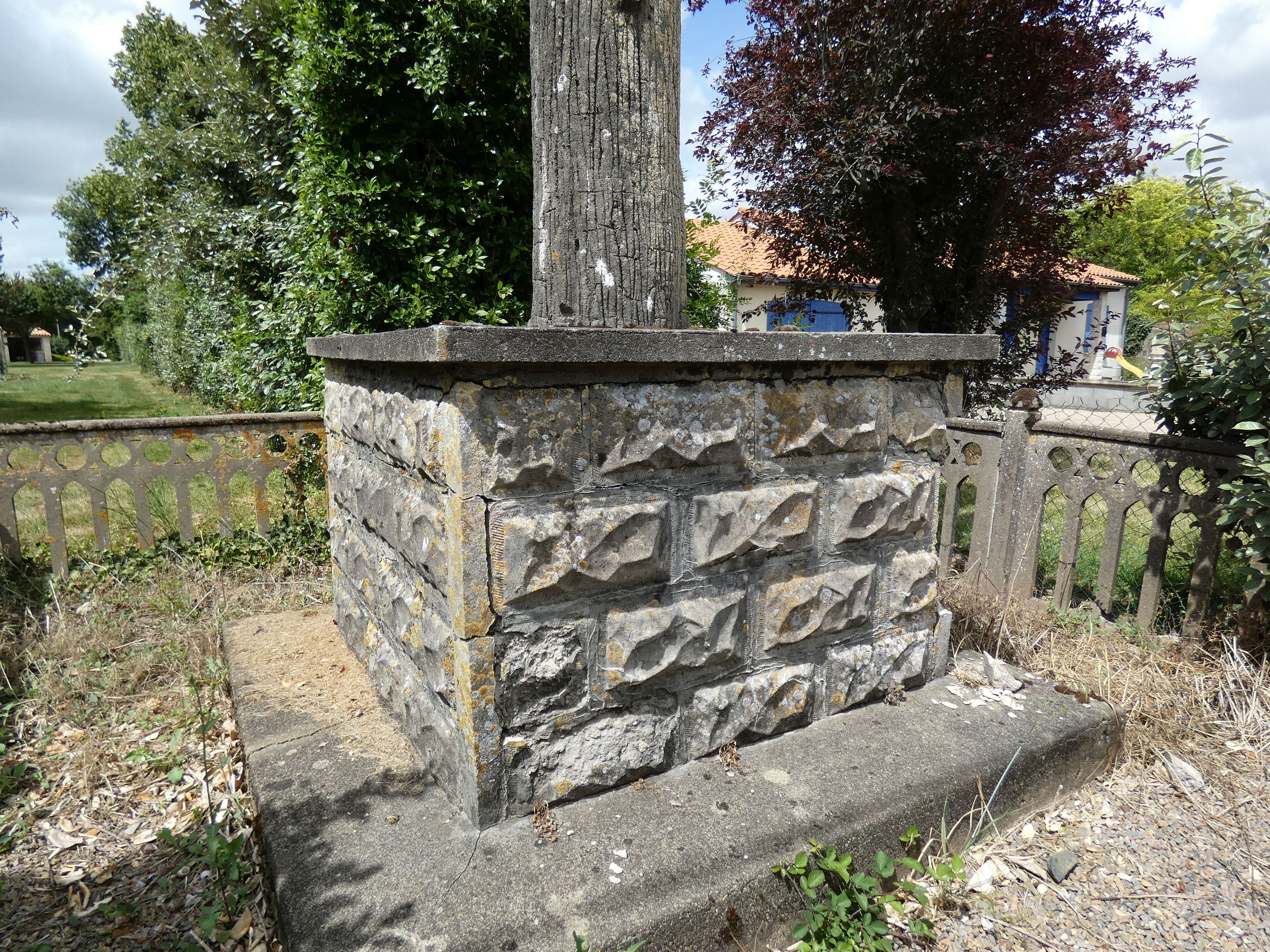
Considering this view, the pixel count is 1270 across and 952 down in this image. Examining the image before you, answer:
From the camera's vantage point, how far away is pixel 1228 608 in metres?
3.23

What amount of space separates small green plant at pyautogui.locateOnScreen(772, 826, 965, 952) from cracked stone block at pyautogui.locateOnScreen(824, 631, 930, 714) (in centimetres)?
47

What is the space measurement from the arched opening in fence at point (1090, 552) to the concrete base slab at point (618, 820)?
6.10ft

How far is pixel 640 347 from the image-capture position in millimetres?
1627

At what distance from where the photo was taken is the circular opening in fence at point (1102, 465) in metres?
3.55

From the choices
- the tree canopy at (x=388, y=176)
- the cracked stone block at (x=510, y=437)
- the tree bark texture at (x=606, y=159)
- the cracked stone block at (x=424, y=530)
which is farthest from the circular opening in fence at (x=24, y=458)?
the cracked stone block at (x=510, y=437)

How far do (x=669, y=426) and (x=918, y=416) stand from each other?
3.12 ft

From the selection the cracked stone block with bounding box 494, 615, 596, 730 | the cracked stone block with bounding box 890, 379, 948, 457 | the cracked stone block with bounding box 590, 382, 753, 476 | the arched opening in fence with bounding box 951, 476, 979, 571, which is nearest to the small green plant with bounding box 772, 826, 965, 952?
the cracked stone block with bounding box 494, 615, 596, 730

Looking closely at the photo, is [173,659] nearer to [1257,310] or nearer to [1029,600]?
[1029,600]

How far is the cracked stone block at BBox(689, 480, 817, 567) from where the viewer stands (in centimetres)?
187

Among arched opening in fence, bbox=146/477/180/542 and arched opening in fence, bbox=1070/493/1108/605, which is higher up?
arched opening in fence, bbox=146/477/180/542

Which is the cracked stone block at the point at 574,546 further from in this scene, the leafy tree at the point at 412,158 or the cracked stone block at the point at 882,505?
the leafy tree at the point at 412,158

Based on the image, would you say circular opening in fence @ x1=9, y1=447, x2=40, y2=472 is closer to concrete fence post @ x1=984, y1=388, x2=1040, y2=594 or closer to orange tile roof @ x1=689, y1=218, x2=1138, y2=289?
orange tile roof @ x1=689, y1=218, x2=1138, y2=289

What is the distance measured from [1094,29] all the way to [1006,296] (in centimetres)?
189

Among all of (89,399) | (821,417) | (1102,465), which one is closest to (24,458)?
(821,417)
